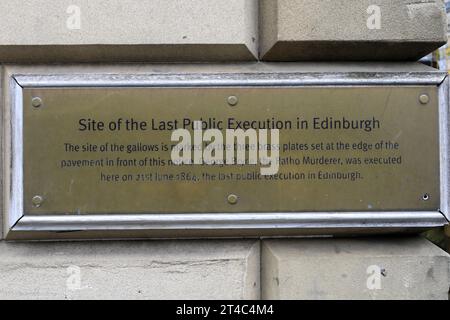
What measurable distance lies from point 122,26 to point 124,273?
2.72ft

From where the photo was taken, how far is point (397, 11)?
4.35ft

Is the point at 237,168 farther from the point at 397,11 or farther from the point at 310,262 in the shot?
the point at 397,11

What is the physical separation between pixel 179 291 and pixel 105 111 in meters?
0.65

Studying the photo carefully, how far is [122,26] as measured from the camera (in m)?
1.32

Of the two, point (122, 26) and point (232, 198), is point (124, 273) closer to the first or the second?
point (232, 198)

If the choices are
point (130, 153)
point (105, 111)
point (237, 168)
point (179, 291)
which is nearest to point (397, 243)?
point (237, 168)

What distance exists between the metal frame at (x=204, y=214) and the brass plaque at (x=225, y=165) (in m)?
0.02

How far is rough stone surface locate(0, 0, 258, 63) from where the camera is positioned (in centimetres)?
131

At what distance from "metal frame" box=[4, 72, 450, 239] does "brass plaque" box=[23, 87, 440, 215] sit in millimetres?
23

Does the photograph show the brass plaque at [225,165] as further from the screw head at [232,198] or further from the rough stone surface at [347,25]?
the rough stone surface at [347,25]

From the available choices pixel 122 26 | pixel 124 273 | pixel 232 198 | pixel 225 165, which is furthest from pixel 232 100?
pixel 124 273

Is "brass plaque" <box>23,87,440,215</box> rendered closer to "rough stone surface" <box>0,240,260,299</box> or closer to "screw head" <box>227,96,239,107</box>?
"screw head" <box>227,96,239,107</box>

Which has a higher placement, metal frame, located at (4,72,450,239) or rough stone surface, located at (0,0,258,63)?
rough stone surface, located at (0,0,258,63)

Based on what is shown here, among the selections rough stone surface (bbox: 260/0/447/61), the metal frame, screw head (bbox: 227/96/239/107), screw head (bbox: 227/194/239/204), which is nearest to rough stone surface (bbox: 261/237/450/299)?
the metal frame
